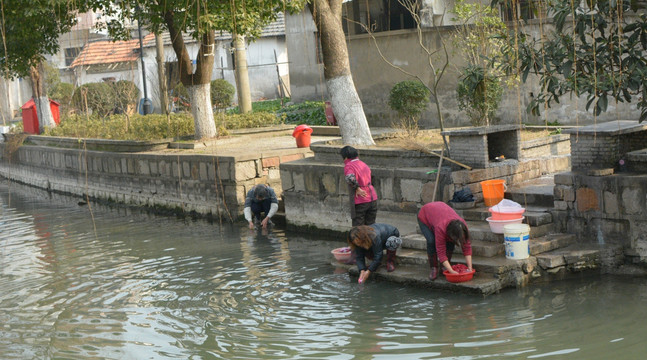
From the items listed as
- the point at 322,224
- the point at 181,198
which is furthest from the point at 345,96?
the point at 181,198

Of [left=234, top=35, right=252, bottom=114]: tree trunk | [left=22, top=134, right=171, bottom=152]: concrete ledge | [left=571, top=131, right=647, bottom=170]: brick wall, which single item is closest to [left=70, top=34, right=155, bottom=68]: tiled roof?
[left=22, top=134, right=171, bottom=152]: concrete ledge

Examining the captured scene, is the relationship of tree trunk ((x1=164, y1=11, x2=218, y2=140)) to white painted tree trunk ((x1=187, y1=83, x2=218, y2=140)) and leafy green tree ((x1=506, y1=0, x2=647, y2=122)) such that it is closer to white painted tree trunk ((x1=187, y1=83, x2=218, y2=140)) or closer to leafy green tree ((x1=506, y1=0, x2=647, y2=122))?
white painted tree trunk ((x1=187, y1=83, x2=218, y2=140))

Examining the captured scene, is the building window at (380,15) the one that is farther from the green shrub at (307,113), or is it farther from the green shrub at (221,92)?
the green shrub at (221,92)

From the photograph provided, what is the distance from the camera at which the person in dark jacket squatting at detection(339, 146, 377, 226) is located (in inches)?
433

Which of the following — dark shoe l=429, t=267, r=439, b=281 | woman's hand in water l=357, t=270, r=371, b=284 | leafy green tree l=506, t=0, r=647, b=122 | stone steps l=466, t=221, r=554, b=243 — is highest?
leafy green tree l=506, t=0, r=647, b=122

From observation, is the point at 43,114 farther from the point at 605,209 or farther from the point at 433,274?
the point at 605,209

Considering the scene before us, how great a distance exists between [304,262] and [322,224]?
218cm

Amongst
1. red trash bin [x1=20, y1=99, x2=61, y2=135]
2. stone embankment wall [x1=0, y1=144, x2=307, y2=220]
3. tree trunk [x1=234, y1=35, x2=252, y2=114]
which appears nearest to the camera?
stone embankment wall [x1=0, y1=144, x2=307, y2=220]

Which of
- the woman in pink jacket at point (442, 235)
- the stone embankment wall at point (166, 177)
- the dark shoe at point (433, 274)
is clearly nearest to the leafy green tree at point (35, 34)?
the stone embankment wall at point (166, 177)

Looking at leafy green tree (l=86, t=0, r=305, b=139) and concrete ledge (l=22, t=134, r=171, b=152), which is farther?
concrete ledge (l=22, t=134, r=171, b=152)

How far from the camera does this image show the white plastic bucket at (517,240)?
934 cm

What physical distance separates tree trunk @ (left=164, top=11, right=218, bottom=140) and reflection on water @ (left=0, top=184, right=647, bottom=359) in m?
6.34

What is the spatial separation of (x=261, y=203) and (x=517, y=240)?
6253 mm

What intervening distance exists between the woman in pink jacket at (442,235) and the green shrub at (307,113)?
14.5m
